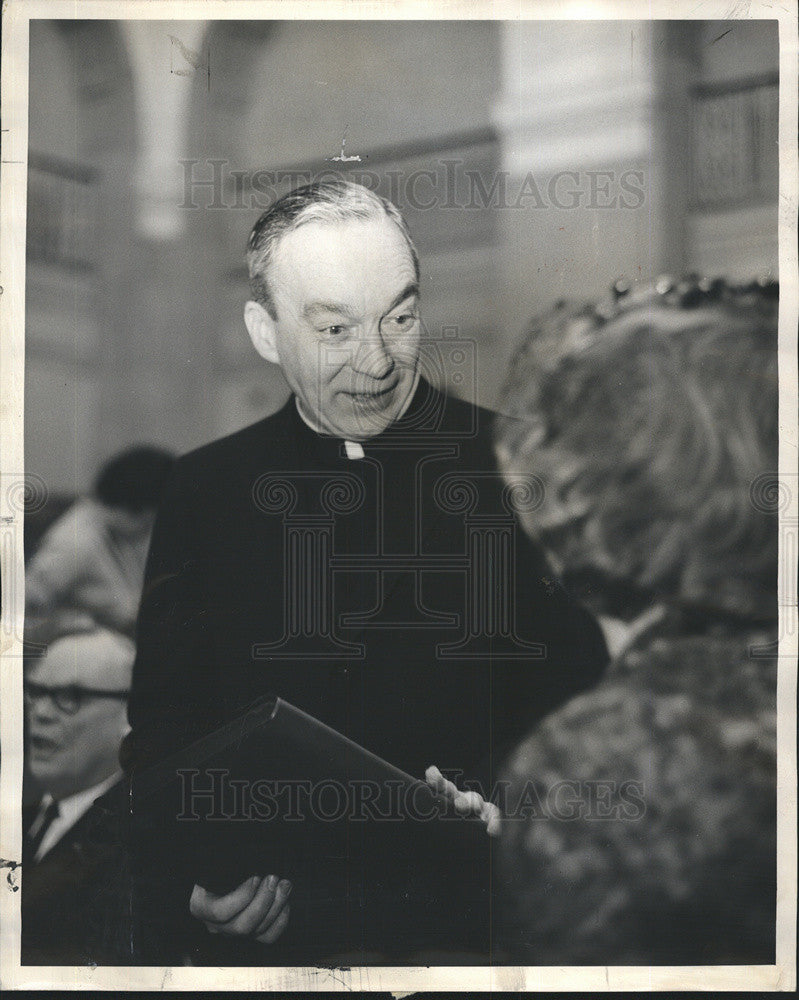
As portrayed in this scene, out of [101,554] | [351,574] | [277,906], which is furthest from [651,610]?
[101,554]

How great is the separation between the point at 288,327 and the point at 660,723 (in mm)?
1758

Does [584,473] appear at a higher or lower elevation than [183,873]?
higher

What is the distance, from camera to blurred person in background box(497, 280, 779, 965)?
355 centimetres

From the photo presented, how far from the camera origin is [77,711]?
140 inches

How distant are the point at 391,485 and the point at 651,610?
939 mm

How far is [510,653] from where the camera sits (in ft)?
11.6

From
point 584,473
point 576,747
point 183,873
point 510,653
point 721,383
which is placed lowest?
point 183,873

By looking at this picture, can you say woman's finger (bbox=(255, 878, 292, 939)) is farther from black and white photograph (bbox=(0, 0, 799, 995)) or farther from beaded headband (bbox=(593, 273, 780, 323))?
beaded headband (bbox=(593, 273, 780, 323))

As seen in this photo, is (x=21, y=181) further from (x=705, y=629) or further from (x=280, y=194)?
(x=705, y=629)

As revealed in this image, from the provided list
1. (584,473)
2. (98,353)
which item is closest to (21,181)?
(98,353)

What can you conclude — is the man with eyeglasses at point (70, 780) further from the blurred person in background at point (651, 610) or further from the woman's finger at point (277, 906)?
the blurred person in background at point (651, 610)

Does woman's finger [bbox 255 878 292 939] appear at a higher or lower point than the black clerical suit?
lower

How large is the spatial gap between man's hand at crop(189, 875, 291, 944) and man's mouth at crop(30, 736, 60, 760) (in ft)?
2.11

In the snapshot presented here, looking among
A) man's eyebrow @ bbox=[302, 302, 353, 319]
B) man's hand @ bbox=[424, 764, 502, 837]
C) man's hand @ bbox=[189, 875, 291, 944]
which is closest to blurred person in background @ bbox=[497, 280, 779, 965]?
man's hand @ bbox=[424, 764, 502, 837]
